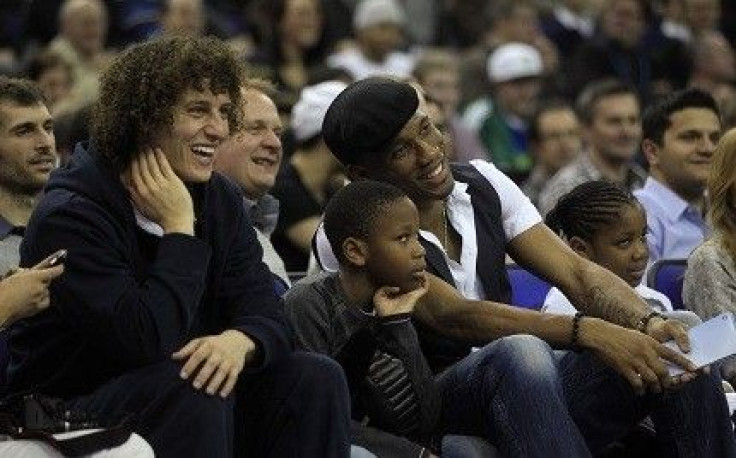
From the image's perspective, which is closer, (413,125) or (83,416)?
(83,416)

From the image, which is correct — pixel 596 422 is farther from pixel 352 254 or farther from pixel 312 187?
pixel 312 187

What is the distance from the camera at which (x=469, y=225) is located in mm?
A: 5676

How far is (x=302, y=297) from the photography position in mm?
5223

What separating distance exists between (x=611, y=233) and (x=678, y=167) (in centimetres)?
165

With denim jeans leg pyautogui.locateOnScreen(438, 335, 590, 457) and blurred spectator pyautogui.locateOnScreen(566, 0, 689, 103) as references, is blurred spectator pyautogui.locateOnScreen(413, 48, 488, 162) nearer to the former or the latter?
blurred spectator pyautogui.locateOnScreen(566, 0, 689, 103)

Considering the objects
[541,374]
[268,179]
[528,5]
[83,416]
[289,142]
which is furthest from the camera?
[528,5]

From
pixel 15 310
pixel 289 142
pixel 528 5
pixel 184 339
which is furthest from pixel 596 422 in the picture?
pixel 528 5

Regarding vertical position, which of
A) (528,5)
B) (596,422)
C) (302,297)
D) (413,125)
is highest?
(413,125)

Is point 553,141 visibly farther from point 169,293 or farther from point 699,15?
point 169,293

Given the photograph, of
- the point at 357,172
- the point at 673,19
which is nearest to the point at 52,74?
the point at 357,172

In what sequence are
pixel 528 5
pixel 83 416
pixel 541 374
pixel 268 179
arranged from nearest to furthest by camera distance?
pixel 83 416 → pixel 541 374 → pixel 268 179 → pixel 528 5

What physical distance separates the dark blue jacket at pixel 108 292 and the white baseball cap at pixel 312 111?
8.93 feet

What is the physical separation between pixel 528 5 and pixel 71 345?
8694 millimetres

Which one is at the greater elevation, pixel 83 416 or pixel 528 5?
pixel 83 416
